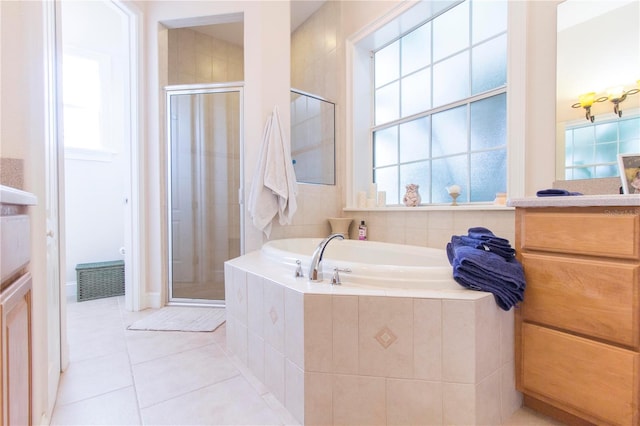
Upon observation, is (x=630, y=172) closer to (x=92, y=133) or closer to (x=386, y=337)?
(x=386, y=337)

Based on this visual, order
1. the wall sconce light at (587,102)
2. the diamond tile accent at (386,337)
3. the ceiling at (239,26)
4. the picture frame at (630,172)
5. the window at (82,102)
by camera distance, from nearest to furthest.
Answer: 1. the diamond tile accent at (386,337)
2. the picture frame at (630,172)
3. the wall sconce light at (587,102)
4. the window at (82,102)
5. the ceiling at (239,26)

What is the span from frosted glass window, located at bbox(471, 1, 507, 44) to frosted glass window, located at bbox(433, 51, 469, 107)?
14 cm

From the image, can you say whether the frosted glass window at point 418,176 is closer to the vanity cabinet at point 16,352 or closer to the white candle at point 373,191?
the white candle at point 373,191

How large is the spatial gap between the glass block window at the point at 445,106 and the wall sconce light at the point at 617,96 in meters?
0.56

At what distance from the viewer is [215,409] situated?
4.30ft

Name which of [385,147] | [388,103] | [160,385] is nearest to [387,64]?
[388,103]

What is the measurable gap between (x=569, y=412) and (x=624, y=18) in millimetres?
1713

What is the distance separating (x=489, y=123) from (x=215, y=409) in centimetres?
230

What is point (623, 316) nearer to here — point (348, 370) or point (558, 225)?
point (558, 225)

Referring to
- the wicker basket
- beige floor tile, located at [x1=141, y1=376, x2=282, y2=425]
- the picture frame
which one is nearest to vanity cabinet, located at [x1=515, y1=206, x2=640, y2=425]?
the picture frame

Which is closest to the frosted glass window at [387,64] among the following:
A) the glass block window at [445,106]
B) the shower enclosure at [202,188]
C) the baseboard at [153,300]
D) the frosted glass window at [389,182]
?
the glass block window at [445,106]

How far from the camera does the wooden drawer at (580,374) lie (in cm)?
101

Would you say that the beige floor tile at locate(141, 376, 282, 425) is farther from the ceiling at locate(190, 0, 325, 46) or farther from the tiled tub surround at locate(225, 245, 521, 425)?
the ceiling at locate(190, 0, 325, 46)

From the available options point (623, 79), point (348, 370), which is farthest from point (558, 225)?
point (348, 370)
